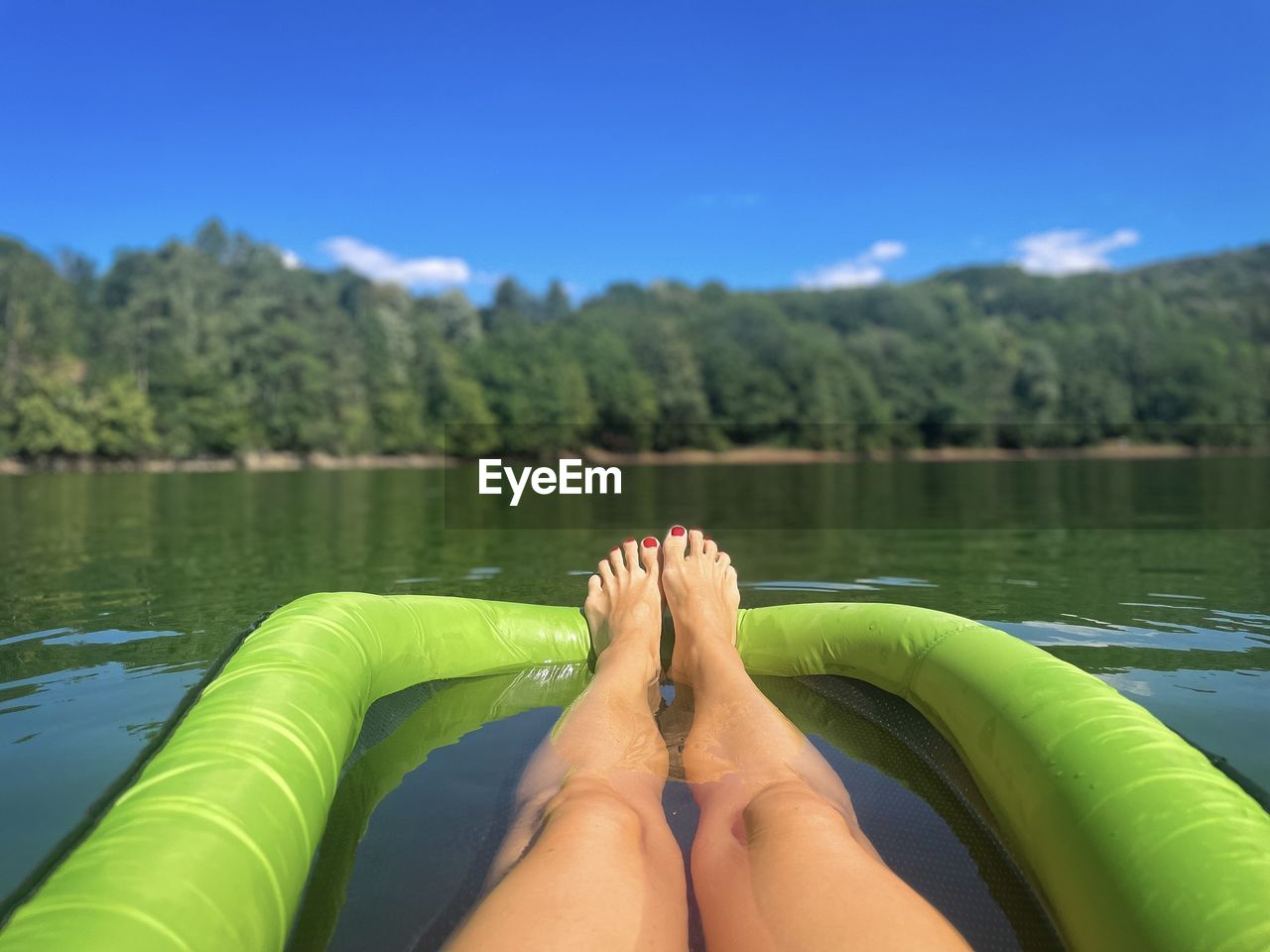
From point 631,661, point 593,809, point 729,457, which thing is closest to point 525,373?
point 729,457

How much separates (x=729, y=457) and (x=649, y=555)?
5071cm

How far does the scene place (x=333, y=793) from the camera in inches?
73.3

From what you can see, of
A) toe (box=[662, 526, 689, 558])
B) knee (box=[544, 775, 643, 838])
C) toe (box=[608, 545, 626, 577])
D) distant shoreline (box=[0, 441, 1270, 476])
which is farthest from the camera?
distant shoreline (box=[0, 441, 1270, 476])

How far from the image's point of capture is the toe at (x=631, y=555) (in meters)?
3.67

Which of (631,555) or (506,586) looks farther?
(506,586)

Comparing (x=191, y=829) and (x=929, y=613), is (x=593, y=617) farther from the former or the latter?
(x=191, y=829)

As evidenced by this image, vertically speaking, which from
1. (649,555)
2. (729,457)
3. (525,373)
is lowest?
(649,555)

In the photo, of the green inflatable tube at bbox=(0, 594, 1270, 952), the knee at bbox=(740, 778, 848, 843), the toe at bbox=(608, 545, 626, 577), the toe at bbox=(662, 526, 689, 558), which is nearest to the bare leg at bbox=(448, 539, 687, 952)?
the knee at bbox=(740, 778, 848, 843)

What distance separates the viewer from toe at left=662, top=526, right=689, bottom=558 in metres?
3.72

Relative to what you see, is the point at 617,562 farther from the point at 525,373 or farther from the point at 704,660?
the point at 525,373

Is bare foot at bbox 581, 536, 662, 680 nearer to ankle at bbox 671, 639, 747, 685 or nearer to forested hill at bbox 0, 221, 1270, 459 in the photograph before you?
ankle at bbox 671, 639, 747, 685

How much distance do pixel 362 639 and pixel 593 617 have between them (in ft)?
3.63

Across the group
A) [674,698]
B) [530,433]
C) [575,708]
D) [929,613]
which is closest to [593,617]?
[674,698]

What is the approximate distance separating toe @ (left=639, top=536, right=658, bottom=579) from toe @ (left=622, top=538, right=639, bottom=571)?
1.1 inches
